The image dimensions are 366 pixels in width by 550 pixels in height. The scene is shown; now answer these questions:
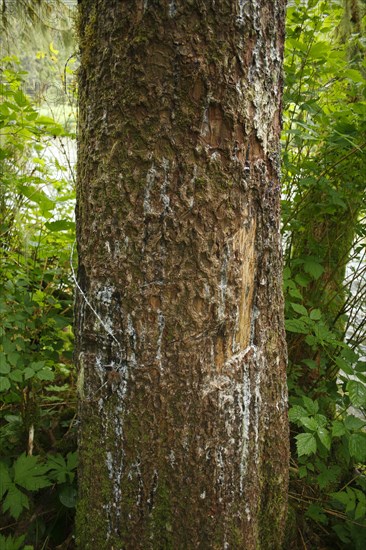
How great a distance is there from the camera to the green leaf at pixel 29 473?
1454mm

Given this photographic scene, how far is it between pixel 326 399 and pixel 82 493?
123 centimetres

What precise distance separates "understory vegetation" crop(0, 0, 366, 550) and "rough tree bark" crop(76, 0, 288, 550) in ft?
0.86

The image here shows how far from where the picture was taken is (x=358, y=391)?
163cm

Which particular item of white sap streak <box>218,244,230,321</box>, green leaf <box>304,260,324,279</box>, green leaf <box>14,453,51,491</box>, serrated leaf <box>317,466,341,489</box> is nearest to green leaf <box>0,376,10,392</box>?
green leaf <box>14,453,51,491</box>

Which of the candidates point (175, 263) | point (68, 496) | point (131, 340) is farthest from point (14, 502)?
point (175, 263)

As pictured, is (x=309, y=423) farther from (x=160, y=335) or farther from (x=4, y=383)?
(x=4, y=383)

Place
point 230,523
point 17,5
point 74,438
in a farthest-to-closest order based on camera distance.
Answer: point 17,5 → point 74,438 → point 230,523

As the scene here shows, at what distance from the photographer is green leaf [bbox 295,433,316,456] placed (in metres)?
1.43

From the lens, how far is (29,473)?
150cm

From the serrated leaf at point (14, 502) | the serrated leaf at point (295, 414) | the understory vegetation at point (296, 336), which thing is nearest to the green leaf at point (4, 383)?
the understory vegetation at point (296, 336)

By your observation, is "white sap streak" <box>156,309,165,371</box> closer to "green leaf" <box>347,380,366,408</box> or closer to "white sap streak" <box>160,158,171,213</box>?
"white sap streak" <box>160,158,171,213</box>

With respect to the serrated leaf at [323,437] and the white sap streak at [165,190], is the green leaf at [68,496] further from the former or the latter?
the white sap streak at [165,190]

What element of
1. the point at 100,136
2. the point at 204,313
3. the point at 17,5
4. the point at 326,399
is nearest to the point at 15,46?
the point at 17,5

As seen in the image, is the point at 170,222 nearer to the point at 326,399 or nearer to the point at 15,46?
the point at 326,399
